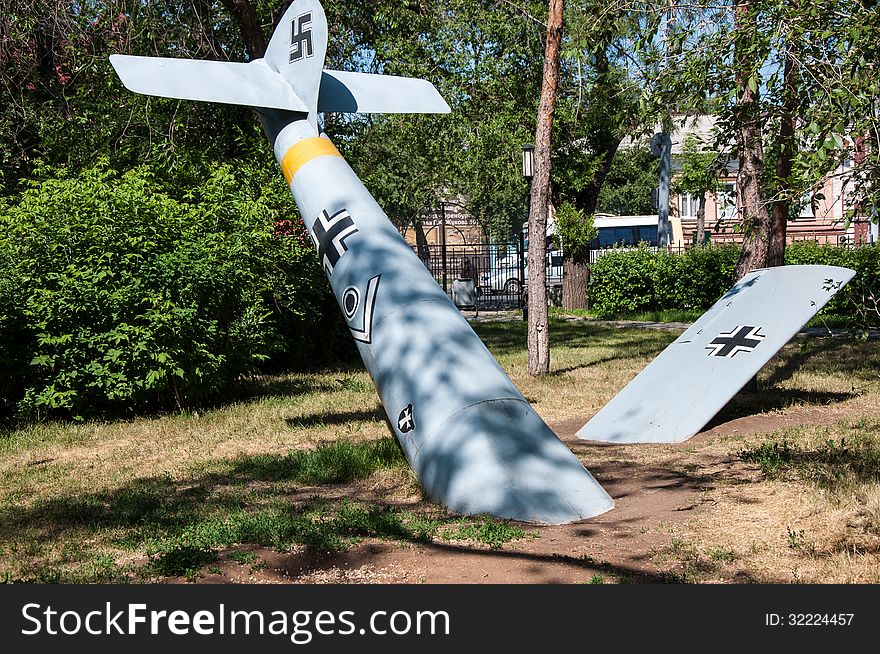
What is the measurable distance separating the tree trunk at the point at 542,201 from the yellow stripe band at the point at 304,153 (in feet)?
13.8

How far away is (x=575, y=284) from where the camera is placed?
25281 millimetres

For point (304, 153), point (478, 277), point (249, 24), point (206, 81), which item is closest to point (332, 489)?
point (304, 153)

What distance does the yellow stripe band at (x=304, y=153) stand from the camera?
880 centimetres

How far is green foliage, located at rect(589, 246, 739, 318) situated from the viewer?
74.5ft

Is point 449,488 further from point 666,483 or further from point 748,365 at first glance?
point 748,365

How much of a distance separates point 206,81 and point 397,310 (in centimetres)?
352

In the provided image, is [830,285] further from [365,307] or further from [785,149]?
[365,307]

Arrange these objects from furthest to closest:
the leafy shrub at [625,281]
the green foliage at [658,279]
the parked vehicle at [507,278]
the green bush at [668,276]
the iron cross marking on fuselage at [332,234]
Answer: the parked vehicle at [507,278]
the leafy shrub at [625,281]
the green foliage at [658,279]
the green bush at [668,276]
the iron cross marking on fuselage at [332,234]

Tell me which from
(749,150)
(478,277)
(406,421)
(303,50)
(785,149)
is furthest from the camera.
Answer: (478,277)

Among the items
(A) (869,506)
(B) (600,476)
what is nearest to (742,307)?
(B) (600,476)

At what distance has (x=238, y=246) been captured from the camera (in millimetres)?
11633

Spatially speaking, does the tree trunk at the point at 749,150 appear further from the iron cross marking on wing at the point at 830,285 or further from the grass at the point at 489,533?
the grass at the point at 489,533

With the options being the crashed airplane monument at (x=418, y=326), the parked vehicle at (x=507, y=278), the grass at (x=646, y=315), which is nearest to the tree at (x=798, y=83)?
the crashed airplane monument at (x=418, y=326)

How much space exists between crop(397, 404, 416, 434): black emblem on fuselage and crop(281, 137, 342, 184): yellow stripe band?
3281mm
